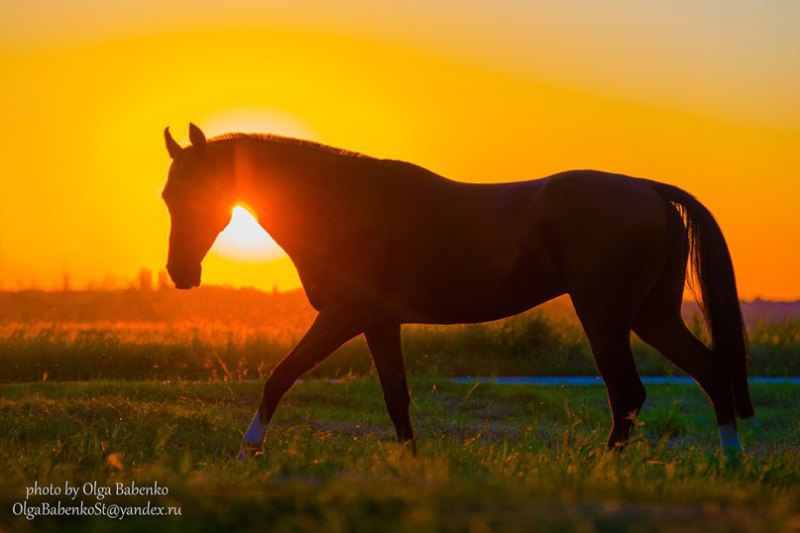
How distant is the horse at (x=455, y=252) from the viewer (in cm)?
756

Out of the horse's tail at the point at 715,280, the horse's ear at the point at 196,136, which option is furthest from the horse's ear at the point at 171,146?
the horse's tail at the point at 715,280

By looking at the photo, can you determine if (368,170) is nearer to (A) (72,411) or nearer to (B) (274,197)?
(B) (274,197)

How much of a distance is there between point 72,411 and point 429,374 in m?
7.06

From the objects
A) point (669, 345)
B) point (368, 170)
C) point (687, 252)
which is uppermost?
point (368, 170)

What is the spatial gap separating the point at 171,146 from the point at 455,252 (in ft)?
7.75

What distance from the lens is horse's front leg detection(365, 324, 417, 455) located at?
757cm

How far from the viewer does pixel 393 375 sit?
7.59m

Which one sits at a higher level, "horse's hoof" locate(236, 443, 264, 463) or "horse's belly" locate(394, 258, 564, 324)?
"horse's belly" locate(394, 258, 564, 324)

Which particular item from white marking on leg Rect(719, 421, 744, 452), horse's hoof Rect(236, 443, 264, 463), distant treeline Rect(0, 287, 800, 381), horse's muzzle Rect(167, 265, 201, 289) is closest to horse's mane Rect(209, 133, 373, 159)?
horse's muzzle Rect(167, 265, 201, 289)

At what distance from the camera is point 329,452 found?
694 centimetres

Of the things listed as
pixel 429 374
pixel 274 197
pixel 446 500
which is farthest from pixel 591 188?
pixel 429 374

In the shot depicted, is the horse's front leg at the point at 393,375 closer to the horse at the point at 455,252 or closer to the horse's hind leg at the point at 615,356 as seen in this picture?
the horse at the point at 455,252

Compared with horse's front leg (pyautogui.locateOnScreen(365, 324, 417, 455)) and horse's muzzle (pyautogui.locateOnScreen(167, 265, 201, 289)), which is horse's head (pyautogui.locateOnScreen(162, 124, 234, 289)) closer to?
horse's muzzle (pyautogui.locateOnScreen(167, 265, 201, 289))

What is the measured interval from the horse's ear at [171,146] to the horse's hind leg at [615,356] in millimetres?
3237
